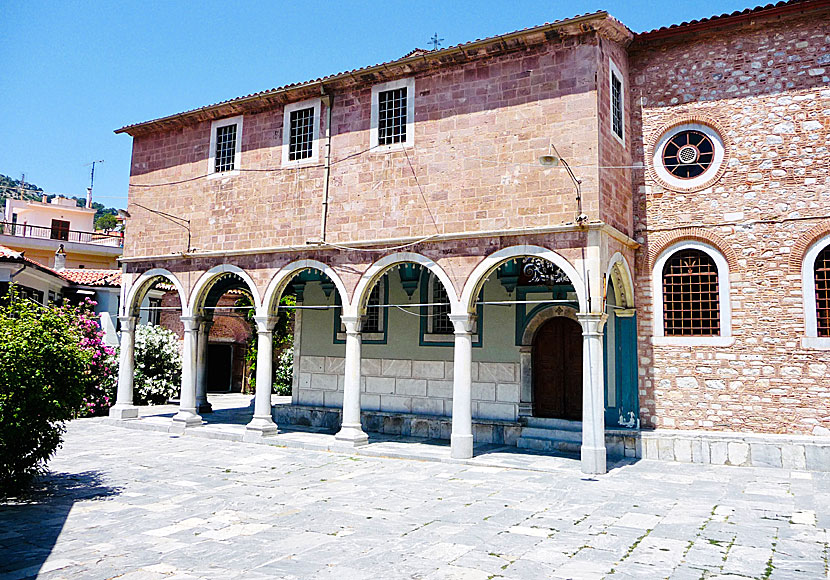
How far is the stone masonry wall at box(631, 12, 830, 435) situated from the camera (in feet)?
39.3

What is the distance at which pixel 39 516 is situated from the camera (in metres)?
7.82

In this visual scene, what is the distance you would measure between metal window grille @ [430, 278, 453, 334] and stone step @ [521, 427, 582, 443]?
301cm

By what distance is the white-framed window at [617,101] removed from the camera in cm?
1259

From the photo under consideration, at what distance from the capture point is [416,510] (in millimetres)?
8500

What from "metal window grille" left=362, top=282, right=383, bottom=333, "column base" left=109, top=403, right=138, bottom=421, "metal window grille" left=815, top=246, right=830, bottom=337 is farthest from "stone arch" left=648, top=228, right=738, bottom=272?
"column base" left=109, top=403, right=138, bottom=421

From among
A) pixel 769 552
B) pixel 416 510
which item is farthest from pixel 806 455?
pixel 416 510

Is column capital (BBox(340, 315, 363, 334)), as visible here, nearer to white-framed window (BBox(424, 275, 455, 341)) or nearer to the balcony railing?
white-framed window (BBox(424, 275, 455, 341))

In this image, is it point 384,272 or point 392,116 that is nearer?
point 384,272

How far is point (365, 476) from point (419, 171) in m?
6.07

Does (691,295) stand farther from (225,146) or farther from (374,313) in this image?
(225,146)

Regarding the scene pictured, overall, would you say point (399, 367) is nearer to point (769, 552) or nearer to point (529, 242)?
point (529, 242)

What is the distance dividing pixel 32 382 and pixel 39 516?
1.63 m

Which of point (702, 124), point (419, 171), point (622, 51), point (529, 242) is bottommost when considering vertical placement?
point (529, 242)

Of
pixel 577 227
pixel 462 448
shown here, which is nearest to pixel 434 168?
pixel 577 227
